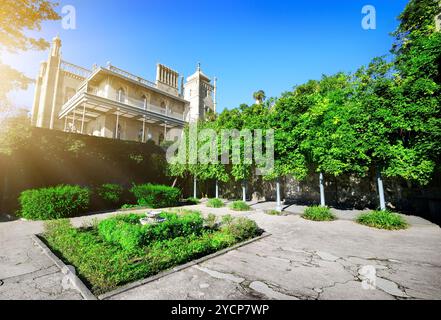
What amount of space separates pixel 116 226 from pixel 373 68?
2507cm

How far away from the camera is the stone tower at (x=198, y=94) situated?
40128mm

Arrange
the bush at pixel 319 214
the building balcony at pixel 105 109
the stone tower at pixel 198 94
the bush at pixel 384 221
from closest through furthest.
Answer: the bush at pixel 384 221, the bush at pixel 319 214, the building balcony at pixel 105 109, the stone tower at pixel 198 94

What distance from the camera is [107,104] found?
2056 cm

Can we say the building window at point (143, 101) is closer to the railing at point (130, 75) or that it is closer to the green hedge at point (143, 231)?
the railing at point (130, 75)

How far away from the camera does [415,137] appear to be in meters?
9.66

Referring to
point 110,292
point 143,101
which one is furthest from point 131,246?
point 143,101

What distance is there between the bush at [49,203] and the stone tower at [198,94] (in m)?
29.7

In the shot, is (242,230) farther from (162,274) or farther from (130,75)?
(130,75)

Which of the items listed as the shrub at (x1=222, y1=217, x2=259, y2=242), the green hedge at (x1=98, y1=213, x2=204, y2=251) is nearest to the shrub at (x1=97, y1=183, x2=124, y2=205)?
the green hedge at (x1=98, y1=213, x2=204, y2=251)

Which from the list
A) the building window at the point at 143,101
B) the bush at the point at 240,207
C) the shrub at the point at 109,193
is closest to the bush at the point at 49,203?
the shrub at the point at 109,193

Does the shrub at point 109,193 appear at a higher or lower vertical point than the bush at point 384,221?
higher

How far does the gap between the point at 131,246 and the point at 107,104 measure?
1937 centimetres
